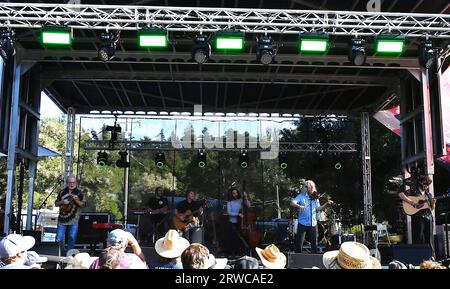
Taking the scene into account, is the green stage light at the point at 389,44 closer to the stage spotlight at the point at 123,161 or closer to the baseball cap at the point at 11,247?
the baseball cap at the point at 11,247

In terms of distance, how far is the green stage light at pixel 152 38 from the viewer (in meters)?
8.37

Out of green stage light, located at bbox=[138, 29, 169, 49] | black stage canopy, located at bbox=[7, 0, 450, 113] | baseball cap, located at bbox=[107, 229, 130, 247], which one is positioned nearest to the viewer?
baseball cap, located at bbox=[107, 229, 130, 247]

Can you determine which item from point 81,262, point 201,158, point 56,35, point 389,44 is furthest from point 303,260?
point 201,158

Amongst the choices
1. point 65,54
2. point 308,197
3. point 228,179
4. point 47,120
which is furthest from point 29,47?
point 47,120

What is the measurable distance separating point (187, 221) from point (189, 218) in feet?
0.24

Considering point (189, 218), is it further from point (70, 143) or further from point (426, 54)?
point (426, 54)

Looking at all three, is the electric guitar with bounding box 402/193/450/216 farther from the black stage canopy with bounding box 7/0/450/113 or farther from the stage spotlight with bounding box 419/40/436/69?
the black stage canopy with bounding box 7/0/450/113

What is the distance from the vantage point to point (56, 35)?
27.2ft

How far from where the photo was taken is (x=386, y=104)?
45.9 ft

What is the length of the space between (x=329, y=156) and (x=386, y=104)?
4.15 m

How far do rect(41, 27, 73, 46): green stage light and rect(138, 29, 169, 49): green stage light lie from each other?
112 cm

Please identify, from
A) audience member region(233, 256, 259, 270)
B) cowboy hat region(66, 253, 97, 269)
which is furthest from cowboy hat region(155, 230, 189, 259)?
audience member region(233, 256, 259, 270)

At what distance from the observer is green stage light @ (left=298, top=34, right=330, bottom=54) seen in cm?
854

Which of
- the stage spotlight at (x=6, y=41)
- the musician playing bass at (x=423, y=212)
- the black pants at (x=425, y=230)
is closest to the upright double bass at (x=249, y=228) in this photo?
the musician playing bass at (x=423, y=212)
